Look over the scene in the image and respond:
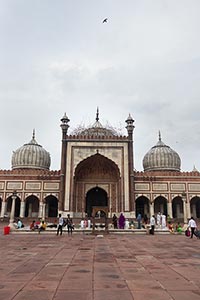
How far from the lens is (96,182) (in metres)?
29.7

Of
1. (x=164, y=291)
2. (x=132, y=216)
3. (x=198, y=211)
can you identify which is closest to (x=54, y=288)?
(x=164, y=291)

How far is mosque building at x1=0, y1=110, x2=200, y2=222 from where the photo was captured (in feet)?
90.0

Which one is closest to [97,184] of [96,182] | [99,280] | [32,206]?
[96,182]

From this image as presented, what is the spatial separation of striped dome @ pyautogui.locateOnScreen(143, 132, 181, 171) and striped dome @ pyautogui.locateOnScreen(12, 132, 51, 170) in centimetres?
1245

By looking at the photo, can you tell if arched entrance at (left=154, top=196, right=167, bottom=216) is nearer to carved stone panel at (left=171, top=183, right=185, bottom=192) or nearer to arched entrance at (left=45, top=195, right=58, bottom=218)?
carved stone panel at (left=171, top=183, right=185, bottom=192)

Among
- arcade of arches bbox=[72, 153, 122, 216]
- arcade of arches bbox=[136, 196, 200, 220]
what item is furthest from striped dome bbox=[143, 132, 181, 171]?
arcade of arches bbox=[72, 153, 122, 216]

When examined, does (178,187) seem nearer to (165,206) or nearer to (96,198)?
(165,206)

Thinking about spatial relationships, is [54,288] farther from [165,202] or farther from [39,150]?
[39,150]

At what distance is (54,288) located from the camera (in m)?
3.57

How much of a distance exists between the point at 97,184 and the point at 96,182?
24 cm

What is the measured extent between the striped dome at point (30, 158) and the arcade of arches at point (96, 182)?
6.63 m

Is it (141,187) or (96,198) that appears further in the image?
(96,198)

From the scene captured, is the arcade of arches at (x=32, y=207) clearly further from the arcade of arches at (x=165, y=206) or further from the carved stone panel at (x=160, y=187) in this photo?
the carved stone panel at (x=160, y=187)

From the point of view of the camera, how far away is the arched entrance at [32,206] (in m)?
30.0
